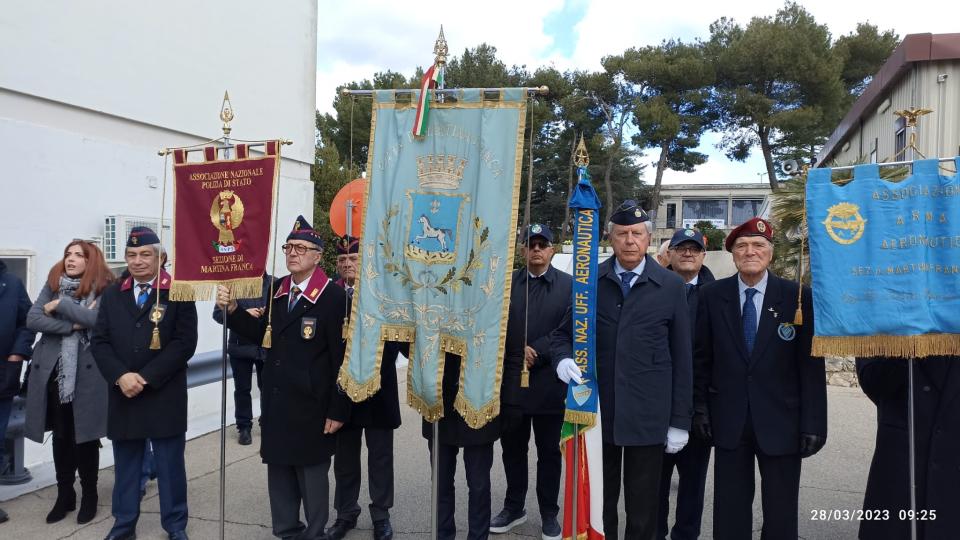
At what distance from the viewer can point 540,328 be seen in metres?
4.29

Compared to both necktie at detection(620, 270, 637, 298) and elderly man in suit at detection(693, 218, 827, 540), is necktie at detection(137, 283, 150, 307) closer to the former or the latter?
necktie at detection(620, 270, 637, 298)

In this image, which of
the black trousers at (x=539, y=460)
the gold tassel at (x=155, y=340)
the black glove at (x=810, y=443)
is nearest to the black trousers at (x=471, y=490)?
the black trousers at (x=539, y=460)

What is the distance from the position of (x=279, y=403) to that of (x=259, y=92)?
5.38 metres

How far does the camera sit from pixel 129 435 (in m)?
4.06

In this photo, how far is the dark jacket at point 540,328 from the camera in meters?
4.20

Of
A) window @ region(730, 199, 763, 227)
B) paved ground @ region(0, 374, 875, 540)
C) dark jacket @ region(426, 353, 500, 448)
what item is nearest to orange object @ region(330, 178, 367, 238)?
paved ground @ region(0, 374, 875, 540)

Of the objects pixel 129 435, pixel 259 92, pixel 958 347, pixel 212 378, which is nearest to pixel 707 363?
pixel 958 347

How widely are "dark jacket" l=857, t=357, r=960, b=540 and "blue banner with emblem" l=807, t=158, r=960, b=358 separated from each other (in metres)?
0.28

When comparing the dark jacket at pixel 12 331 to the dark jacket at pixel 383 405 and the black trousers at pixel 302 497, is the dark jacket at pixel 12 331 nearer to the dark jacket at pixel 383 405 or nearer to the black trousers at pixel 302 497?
the black trousers at pixel 302 497


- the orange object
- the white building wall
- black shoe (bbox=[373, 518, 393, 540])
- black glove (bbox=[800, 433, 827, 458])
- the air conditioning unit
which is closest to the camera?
black glove (bbox=[800, 433, 827, 458])

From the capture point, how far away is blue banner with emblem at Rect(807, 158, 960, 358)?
2.92 metres

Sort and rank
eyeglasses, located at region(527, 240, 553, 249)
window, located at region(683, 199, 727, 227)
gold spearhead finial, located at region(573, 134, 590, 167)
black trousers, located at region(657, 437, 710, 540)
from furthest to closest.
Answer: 1. window, located at region(683, 199, 727, 227)
2. eyeglasses, located at region(527, 240, 553, 249)
3. black trousers, located at region(657, 437, 710, 540)
4. gold spearhead finial, located at region(573, 134, 590, 167)

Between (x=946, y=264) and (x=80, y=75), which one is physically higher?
(x=80, y=75)

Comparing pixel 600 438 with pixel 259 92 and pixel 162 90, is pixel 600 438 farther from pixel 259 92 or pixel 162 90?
pixel 259 92
